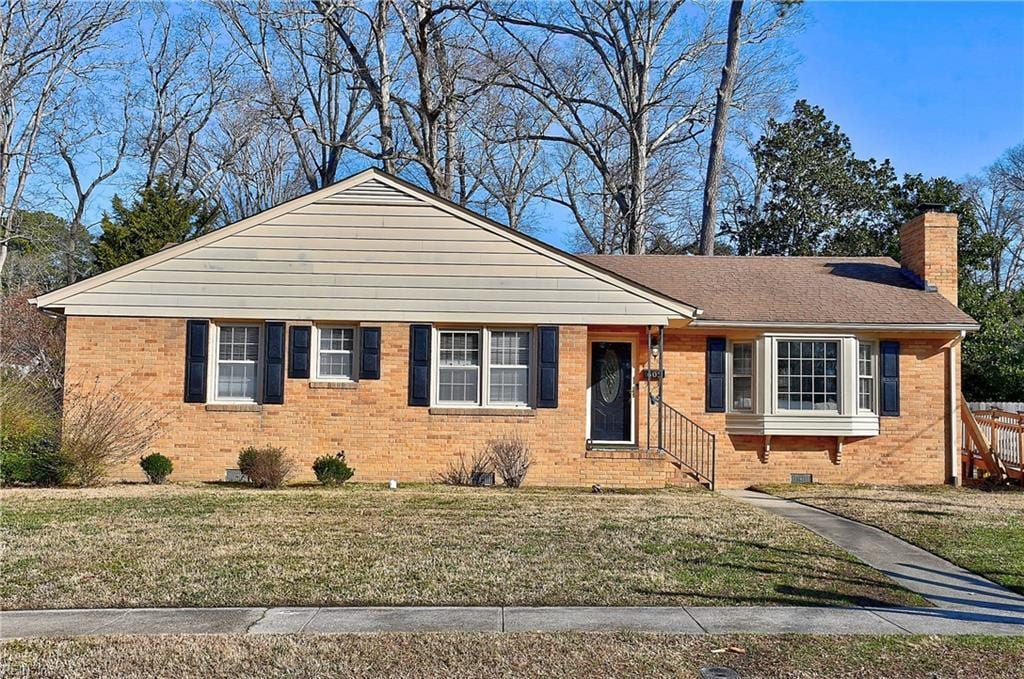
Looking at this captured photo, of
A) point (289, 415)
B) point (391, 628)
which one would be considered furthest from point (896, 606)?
point (289, 415)

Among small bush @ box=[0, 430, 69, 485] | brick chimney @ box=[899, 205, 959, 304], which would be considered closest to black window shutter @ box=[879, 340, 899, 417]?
brick chimney @ box=[899, 205, 959, 304]

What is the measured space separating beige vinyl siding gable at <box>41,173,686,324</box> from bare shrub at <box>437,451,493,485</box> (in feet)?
7.78

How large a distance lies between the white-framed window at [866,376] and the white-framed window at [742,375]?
Result: 2.02m

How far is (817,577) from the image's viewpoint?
27.4 feet

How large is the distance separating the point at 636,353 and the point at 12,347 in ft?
52.7

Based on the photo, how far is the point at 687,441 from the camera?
16719 mm

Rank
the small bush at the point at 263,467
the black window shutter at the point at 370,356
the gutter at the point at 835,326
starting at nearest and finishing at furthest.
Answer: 1. the small bush at the point at 263,467
2. the black window shutter at the point at 370,356
3. the gutter at the point at 835,326

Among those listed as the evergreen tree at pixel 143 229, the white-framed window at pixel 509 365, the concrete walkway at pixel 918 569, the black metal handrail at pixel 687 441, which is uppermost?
the evergreen tree at pixel 143 229

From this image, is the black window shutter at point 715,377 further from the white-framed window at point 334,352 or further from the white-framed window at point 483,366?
the white-framed window at point 334,352

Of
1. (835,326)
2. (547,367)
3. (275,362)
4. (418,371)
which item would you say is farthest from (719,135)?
(275,362)

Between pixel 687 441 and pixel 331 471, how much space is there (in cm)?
636

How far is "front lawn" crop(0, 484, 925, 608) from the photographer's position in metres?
7.55

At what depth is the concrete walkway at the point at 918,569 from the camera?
7.65 m

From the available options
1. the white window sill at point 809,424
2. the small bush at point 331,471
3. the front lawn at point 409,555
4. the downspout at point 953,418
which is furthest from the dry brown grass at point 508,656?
the downspout at point 953,418
